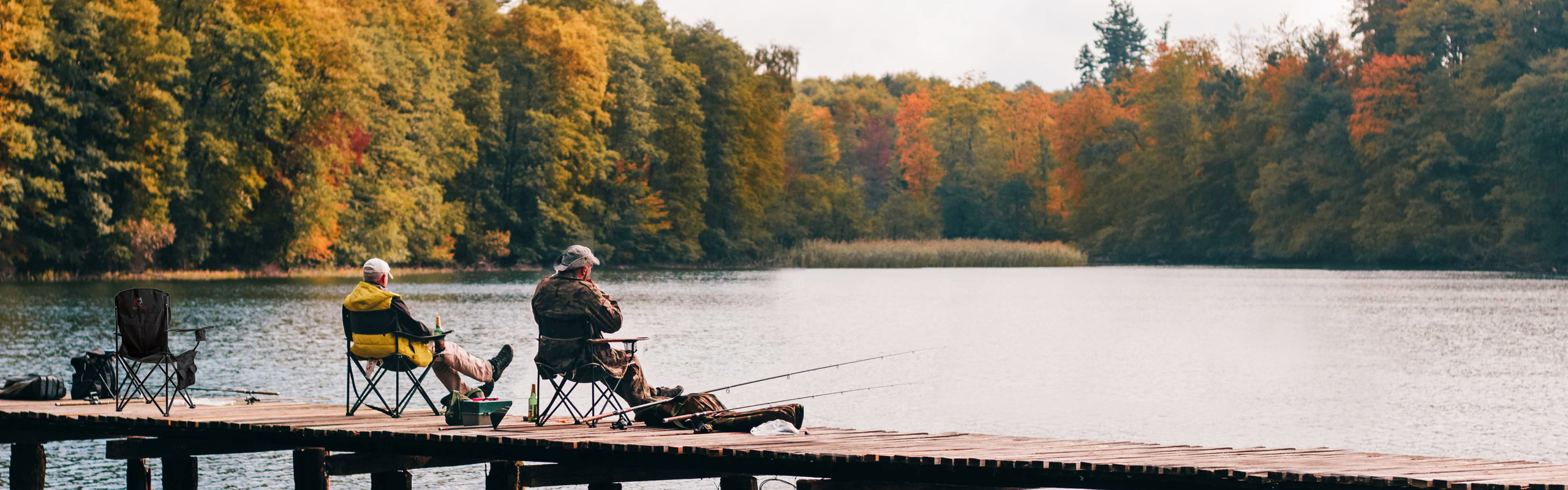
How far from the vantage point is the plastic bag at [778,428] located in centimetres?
941

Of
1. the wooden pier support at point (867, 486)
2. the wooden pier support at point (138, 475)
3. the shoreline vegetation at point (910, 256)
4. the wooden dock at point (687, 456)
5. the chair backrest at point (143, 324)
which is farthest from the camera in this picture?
the shoreline vegetation at point (910, 256)

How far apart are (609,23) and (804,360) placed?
160 ft

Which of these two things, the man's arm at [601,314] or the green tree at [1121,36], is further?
the green tree at [1121,36]

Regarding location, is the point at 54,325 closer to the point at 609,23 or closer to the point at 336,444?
the point at 336,444

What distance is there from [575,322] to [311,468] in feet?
5.80

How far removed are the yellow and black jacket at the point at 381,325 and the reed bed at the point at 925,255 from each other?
60.2 metres

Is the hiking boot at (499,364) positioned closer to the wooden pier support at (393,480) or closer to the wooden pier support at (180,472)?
the wooden pier support at (393,480)

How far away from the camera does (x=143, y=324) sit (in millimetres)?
10234

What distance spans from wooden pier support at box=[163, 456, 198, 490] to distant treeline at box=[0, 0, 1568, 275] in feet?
106

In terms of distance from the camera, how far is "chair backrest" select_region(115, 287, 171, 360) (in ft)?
33.4

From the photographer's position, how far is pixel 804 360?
79.7ft

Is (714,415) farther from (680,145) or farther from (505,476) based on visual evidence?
(680,145)

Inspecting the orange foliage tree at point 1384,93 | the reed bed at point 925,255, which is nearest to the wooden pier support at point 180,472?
the reed bed at point 925,255

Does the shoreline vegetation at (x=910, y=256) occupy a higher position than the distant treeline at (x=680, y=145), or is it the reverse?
the distant treeline at (x=680, y=145)
